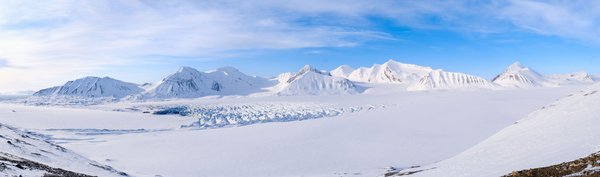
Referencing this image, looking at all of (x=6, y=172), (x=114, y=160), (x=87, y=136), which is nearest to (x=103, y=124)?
(x=87, y=136)

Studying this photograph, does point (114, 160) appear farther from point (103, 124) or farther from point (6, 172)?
point (103, 124)

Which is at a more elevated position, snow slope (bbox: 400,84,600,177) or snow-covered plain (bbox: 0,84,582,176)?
snow slope (bbox: 400,84,600,177)

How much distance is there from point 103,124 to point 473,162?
366 ft

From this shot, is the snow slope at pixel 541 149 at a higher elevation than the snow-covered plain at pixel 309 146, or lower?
higher

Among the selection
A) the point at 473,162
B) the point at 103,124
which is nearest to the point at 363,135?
the point at 473,162

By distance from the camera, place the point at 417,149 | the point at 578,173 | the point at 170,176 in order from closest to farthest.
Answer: the point at 578,173 < the point at 170,176 < the point at 417,149

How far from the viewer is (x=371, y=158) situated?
168 ft

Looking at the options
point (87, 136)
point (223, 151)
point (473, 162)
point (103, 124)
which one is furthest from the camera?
point (103, 124)

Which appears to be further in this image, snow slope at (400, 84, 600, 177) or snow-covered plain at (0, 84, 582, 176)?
snow-covered plain at (0, 84, 582, 176)

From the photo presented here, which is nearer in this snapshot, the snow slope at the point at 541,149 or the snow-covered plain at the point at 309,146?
the snow slope at the point at 541,149

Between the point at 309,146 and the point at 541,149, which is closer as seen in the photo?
the point at 541,149

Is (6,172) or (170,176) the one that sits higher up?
(6,172)

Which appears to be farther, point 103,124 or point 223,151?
point 103,124

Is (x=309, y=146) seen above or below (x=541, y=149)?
below
